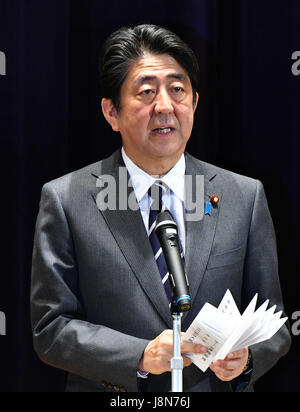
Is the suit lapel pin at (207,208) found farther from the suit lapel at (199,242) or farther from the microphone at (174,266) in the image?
the microphone at (174,266)

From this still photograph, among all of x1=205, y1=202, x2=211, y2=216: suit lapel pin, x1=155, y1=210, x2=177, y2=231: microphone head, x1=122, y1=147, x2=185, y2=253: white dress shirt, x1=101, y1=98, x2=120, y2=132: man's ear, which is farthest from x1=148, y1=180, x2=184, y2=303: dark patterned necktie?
x1=155, y1=210, x2=177, y2=231: microphone head

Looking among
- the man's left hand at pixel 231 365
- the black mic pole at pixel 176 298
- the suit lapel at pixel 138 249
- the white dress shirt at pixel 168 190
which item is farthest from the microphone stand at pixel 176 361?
the white dress shirt at pixel 168 190

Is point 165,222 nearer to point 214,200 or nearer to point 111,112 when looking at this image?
point 214,200

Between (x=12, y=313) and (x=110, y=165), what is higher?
(x=110, y=165)

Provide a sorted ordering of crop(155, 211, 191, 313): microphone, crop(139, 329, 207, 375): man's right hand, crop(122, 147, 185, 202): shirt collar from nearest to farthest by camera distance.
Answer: crop(155, 211, 191, 313): microphone < crop(139, 329, 207, 375): man's right hand < crop(122, 147, 185, 202): shirt collar

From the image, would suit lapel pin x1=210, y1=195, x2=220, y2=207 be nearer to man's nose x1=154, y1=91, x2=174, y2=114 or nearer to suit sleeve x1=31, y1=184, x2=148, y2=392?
man's nose x1=154, y1=91, x2=174, y2=114

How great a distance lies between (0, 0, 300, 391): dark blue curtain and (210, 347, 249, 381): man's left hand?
727 mm

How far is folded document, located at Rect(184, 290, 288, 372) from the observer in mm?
1562

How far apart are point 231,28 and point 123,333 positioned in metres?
1.20

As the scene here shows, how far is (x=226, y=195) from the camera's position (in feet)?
6.89

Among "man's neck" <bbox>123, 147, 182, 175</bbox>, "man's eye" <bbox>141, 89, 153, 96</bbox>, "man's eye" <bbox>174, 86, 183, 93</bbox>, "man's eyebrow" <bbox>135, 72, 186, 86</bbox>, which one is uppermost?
"man's eyebrow" <bbox>135, 72, 186, 86</bbox>

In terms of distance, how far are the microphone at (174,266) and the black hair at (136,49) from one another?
2.20 feet
